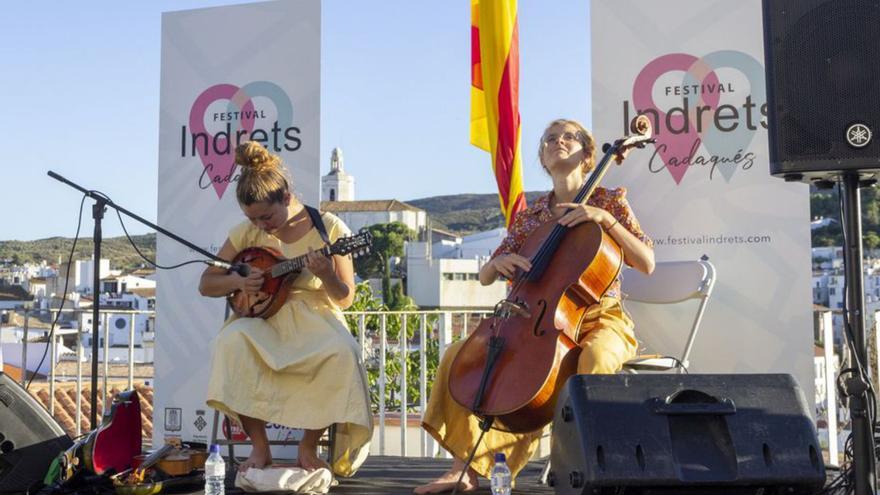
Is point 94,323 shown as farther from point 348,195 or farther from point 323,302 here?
point 348,195

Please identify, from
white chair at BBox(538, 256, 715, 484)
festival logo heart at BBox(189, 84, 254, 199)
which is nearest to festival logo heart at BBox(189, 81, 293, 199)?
festival logo heart at BBox(189, 84, 254, 199)

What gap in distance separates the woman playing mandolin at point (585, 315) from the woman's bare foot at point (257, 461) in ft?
2.21

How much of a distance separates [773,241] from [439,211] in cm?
13153

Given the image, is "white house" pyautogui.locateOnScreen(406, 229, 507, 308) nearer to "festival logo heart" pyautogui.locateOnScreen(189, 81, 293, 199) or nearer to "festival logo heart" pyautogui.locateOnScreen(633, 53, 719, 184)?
"festival logo heart" pyautogui.locateOnScreen(189, 81, 293, 199)

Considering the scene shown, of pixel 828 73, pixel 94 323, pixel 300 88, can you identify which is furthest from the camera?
pixel 300 88

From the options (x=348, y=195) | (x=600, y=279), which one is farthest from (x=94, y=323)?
(x=348, y=195)

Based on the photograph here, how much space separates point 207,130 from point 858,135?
3.65m

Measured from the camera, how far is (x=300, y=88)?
5.31m

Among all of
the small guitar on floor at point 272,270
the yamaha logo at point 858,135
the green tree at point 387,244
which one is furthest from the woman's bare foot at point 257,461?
the green tree at point 387,244

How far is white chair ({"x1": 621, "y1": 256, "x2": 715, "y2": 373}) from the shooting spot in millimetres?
4270

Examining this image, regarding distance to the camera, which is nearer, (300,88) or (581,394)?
(581,394)

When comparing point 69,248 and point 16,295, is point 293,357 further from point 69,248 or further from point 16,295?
point 16,295

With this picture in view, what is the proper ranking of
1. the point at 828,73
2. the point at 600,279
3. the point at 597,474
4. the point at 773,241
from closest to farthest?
the point at 597,474 < the point at 828,73 < the point at 600,279 < the point at 773,241

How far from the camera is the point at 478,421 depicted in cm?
363
